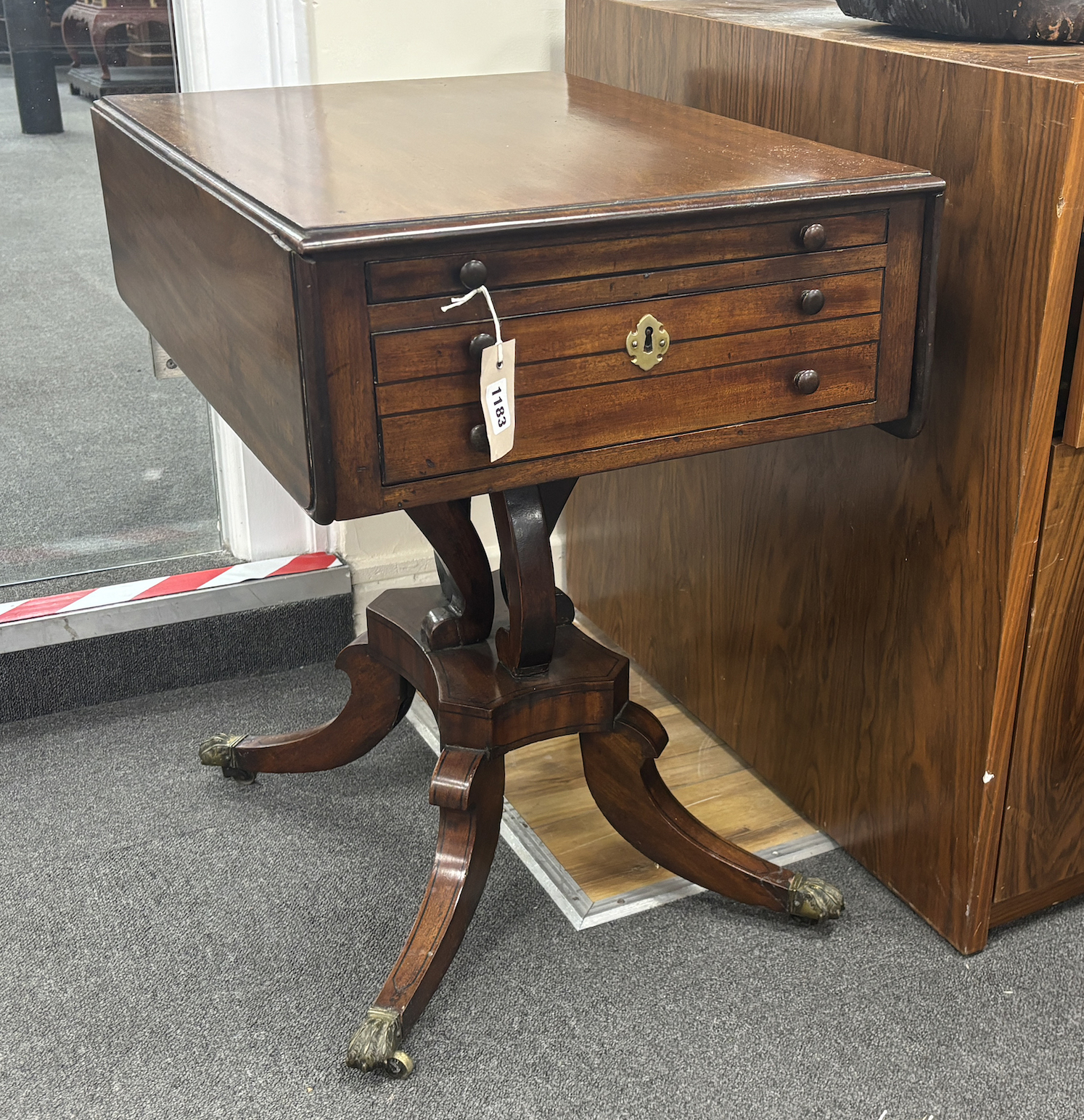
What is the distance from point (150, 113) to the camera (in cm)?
121

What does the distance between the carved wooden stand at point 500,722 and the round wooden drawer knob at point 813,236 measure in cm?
32

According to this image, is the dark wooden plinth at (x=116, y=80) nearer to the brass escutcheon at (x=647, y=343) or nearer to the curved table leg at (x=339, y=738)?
the curved table leg at (x=339, y=738)

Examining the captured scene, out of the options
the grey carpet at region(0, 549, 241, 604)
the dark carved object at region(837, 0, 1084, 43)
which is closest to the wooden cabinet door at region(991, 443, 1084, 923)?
the dark carved object at region(837, 0, 1084, 43)

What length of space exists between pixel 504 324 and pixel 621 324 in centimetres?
9

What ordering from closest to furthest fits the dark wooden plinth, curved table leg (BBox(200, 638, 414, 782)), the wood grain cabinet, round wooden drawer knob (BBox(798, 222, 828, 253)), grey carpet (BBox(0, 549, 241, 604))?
round wooden drawer knob (BBox(798, 222, 828, 253)), the wood grain cabinet, curved table leg (BBox(200, 638, 414, 782)), the dark wooden plinth, grey carpet (BBox(0, 549, 241, 604))

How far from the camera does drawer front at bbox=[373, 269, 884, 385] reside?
889mm

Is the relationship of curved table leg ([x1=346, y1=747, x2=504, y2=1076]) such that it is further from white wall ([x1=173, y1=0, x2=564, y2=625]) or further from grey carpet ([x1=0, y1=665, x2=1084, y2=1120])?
white wall ([x1=173, y1=0, x2=564, y2=625])

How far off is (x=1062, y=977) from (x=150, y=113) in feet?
→ 3.97

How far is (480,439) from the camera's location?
926 millimetres

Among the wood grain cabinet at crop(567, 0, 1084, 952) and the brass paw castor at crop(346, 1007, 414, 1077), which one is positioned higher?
the wood grain cabinet at crop(567, 0, 1084, 952)

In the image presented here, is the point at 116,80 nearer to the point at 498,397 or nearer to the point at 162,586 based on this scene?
the point at 162,586

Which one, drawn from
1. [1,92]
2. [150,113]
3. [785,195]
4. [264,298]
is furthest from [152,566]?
[785,195]

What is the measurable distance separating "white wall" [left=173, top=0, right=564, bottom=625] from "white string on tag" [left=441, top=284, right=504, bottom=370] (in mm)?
886

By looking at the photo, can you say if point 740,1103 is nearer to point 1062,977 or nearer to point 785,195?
point 1062,977
